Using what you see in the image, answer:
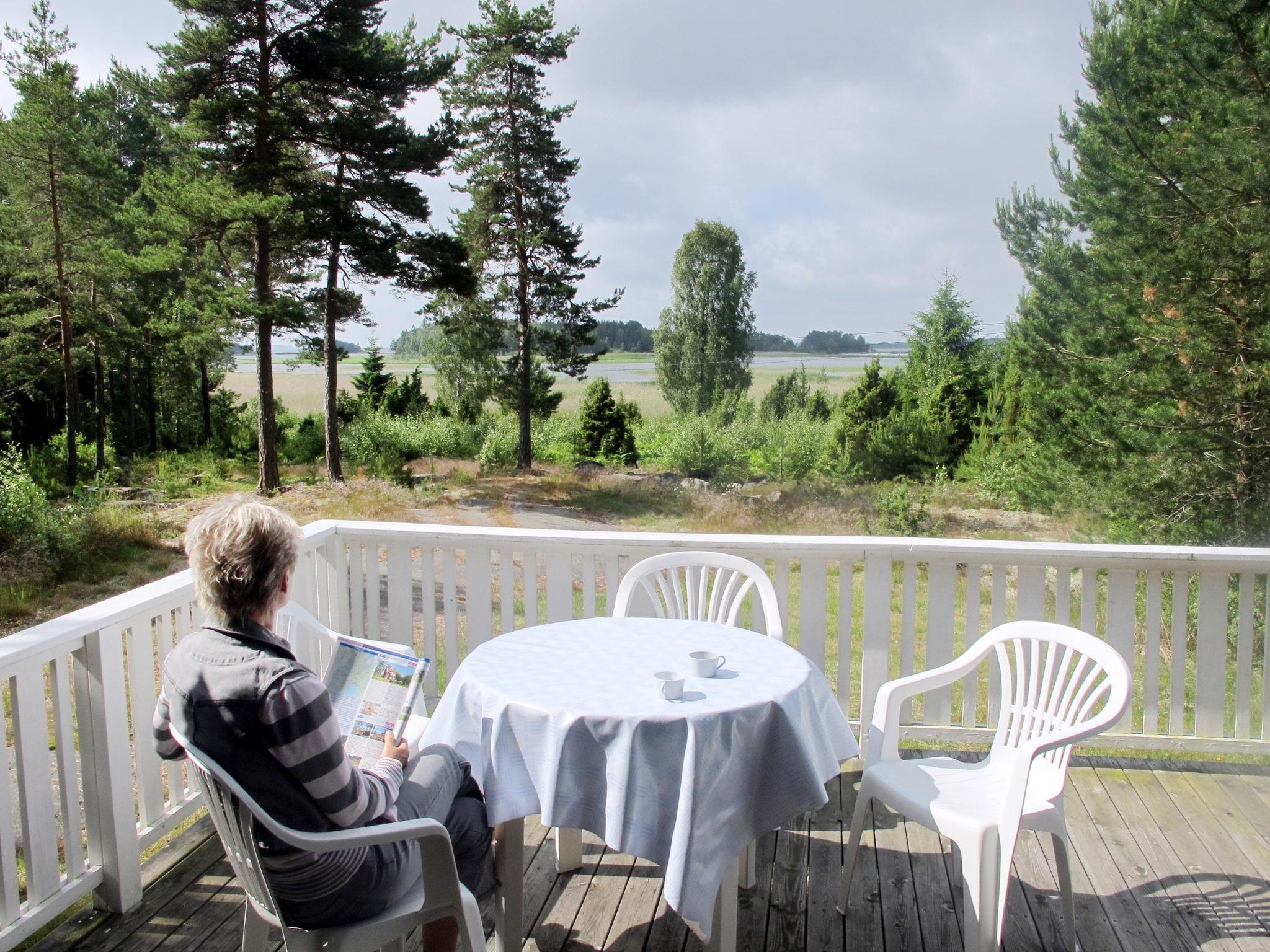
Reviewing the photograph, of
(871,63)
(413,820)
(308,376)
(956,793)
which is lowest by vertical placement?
(956,793)

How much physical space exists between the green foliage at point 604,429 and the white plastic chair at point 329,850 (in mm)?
10426

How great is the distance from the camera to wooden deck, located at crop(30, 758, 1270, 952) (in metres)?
1.72

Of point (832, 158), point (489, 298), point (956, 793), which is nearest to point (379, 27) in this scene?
point (489, 298)

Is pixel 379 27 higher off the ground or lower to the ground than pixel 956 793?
higher

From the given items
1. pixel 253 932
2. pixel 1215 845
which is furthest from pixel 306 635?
pixel 1215 845

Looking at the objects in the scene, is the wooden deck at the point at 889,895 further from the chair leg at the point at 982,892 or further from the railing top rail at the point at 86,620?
the railing top rail at the point at 86,620

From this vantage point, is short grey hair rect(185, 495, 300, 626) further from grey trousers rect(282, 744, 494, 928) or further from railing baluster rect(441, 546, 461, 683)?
railing baluster rect(441, 546, 461, 683)

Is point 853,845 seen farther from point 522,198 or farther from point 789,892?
point 522,198

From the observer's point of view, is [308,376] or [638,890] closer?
[638,890]

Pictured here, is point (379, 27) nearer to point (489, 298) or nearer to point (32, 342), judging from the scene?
point (489, 298)

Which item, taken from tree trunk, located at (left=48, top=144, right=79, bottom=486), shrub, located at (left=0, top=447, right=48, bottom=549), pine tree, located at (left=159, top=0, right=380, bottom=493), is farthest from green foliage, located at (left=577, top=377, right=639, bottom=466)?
shrub, located at (left=0, top=447, right=48, bottom=549)

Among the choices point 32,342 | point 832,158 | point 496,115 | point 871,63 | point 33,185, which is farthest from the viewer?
point 832,158

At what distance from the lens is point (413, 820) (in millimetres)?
1180

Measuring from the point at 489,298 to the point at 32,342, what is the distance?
5091 mm
